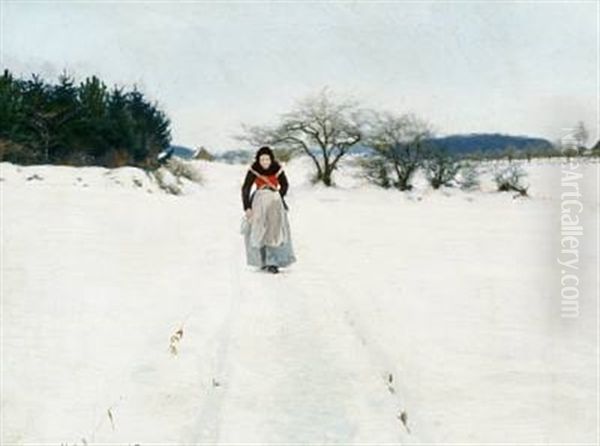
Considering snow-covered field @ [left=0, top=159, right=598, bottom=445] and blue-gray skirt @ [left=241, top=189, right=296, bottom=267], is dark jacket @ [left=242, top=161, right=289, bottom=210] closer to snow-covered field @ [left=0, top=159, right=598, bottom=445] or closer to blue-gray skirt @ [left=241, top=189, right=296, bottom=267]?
blue-gray skirt @ [left=241, top=189, right=296, bottom=267]

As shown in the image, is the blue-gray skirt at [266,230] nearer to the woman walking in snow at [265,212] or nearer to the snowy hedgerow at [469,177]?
the woman walking in snow at [265,212]

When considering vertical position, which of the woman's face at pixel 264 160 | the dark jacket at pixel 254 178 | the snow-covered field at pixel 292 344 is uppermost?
the woman's face at pixel 264 160

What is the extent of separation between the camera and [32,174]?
807 inches

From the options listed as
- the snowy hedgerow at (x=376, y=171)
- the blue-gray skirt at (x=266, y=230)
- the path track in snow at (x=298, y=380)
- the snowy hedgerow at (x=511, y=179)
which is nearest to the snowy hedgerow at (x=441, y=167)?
the snowy hedgerow at (x=376, y=171)

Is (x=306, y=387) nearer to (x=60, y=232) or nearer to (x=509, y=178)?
(x=60, y=232)

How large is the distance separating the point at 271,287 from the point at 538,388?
11.4 ft

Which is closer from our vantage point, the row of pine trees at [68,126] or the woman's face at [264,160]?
the woman's face at [264,160]

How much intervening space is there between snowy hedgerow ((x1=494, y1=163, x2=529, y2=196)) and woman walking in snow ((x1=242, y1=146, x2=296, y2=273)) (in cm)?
1742

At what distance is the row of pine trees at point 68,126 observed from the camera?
86.9 ft

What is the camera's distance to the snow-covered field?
12.0 ft

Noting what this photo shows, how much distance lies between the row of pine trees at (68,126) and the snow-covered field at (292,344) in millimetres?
17449

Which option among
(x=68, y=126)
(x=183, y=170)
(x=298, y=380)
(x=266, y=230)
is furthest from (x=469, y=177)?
(x=298, y=380)

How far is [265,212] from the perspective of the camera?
8609mm

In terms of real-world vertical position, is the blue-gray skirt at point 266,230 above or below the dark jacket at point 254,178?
below
